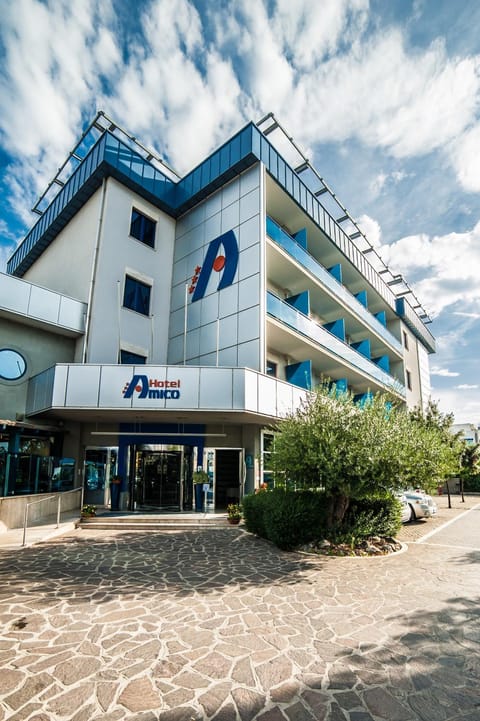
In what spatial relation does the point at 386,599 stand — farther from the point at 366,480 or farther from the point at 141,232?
the point at 141,232

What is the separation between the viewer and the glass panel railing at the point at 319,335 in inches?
737

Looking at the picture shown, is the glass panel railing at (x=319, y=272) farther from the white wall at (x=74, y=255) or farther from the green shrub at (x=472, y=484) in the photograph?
the green shrub at (x=472, y=484)

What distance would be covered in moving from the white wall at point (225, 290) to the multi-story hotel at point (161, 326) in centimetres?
8

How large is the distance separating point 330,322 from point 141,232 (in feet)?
45.9

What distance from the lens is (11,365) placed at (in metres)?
17.8

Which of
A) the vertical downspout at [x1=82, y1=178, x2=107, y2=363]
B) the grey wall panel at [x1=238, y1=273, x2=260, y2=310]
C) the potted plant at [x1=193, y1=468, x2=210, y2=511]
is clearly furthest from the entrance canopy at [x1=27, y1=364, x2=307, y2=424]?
the grey wall panel at [x1=238, y1=273, x2=260, y2=310]

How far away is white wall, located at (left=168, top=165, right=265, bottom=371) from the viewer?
711 inches

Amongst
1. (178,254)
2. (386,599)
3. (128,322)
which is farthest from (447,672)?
(178,254)

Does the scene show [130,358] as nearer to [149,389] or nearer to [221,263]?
[149,389]

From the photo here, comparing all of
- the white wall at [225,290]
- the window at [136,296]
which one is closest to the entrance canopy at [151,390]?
the white wall at [225,290]

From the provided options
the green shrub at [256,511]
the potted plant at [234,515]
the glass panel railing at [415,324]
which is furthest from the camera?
the glass panel railing at [415,324]

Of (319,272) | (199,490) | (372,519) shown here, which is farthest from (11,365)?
(319,272)

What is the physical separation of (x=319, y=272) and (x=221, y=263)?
6.34m

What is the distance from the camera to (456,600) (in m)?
7.12
